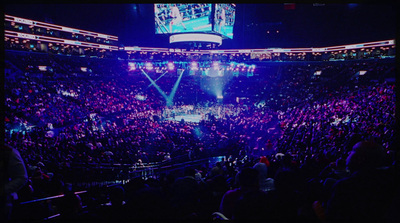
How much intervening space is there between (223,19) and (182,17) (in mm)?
4871

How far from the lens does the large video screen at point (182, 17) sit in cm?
2412

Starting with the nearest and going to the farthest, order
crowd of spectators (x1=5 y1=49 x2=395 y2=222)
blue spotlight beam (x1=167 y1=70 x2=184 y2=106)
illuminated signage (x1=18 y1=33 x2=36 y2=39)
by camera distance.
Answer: crowd of spectators (x1=5 y1=49 x2=395 y2=222) < illuminated signage (x1=18 y1=33 x2=36 y2=39) < blue spotlight beam (x1=167 y1=70 x2=184 y2=106)

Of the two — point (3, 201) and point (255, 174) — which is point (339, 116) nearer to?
point (255, 174)

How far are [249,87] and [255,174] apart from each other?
3952 cm

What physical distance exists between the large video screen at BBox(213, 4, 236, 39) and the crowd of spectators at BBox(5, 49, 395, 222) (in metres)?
8.89

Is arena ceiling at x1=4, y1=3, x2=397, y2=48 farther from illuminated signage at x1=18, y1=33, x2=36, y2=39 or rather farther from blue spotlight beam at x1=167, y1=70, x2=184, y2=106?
blue spotlight beam at x1=167, y1=70, x2=184, y2=106

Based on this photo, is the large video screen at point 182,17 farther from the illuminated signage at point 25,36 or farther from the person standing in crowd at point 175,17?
the illuminated signage at point 25,36

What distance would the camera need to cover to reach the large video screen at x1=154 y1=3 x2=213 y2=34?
24125mm

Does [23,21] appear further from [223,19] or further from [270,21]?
[270,21]

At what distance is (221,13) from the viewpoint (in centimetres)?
2600

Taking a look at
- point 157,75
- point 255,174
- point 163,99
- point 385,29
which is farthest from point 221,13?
point 255,174

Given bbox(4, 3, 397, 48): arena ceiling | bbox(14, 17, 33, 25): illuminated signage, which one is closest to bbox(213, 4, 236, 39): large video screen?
bbox(4, 3, 397, 48): arena ceiling

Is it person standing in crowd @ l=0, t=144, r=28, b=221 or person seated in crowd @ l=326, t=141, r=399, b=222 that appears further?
person standing in crowd @ l=0, t=144, r=28, b=221

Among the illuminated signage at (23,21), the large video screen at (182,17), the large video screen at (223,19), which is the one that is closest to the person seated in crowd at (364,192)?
the large video screen at (182,17)
